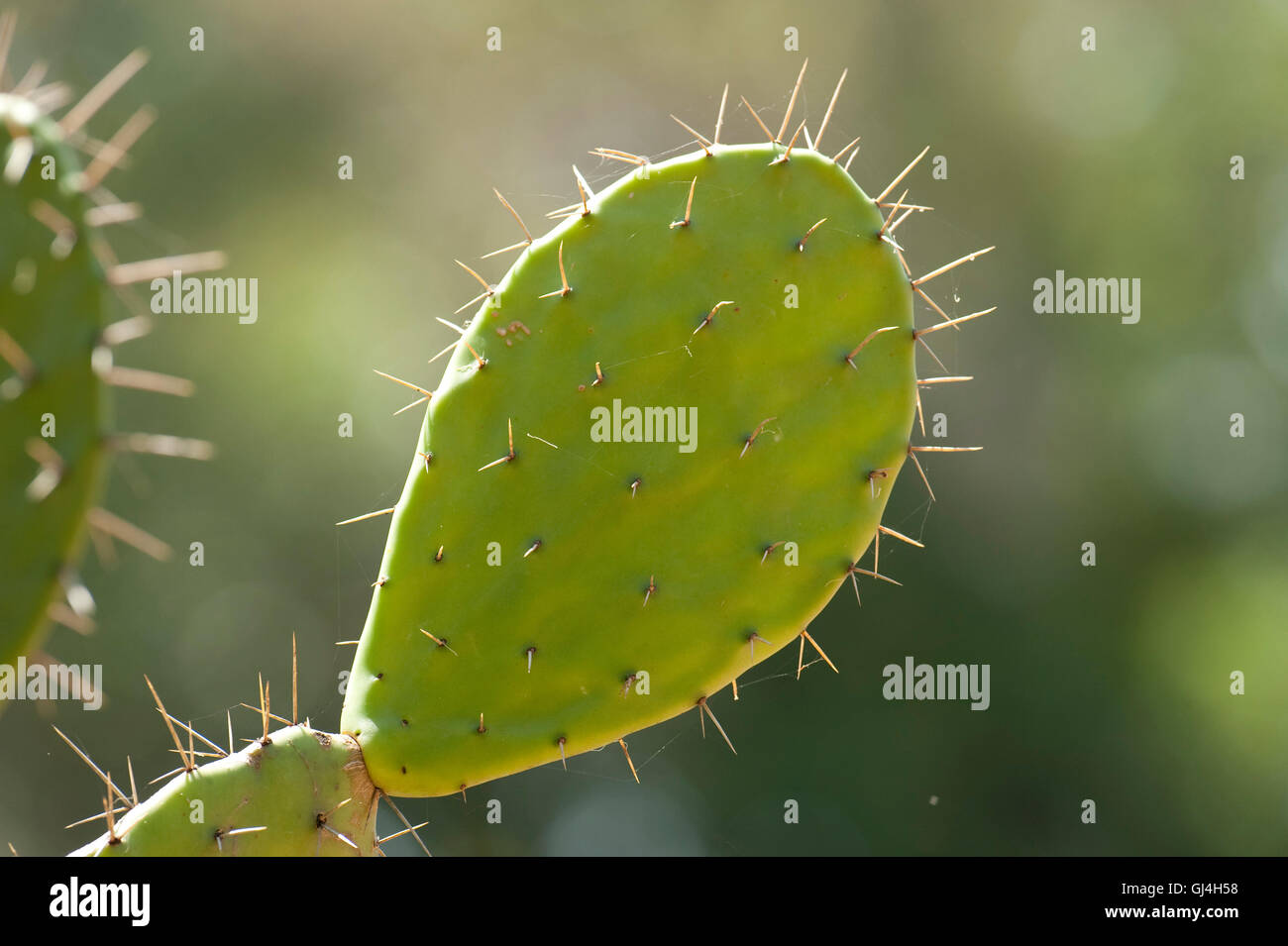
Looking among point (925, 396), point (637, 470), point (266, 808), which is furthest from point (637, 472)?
point (925, 396)

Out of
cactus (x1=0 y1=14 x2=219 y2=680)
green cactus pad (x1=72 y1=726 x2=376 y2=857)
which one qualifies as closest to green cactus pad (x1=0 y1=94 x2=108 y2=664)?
cactus (x1=0 y1=14 x2=219 y2=680)

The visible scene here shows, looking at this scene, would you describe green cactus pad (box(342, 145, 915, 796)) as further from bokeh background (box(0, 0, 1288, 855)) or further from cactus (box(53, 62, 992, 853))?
bokeh background (box(0, 0, 1288, 855))

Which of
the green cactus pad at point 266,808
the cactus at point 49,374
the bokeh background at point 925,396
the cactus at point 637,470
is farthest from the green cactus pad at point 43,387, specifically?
the bokeh background at point 925,396

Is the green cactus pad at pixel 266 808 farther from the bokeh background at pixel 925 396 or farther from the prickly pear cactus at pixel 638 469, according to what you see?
the bokeh background at pixel 925 396

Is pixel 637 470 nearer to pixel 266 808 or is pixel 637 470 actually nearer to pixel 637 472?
pixel 637 472

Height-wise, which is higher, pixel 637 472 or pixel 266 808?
pixel 637 472
